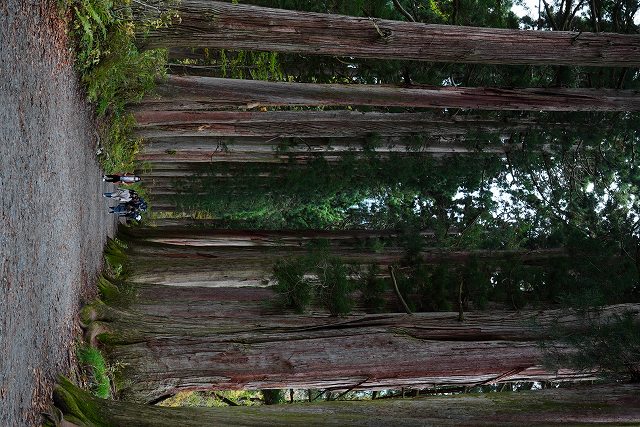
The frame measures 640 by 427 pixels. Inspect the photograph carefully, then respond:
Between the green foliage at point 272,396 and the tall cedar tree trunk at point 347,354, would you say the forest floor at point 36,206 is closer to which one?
the tall cedar tree trunk at point 347,354

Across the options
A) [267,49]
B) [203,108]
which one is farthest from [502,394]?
[203,108]

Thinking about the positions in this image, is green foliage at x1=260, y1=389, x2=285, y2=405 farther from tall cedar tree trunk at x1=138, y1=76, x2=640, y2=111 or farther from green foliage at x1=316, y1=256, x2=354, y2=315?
tall cedar tree trunk at x1=138, y1=76, x2=640, y2=111

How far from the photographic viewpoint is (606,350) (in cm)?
812

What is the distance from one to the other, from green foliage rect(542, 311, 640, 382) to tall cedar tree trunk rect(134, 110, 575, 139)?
7460 mm

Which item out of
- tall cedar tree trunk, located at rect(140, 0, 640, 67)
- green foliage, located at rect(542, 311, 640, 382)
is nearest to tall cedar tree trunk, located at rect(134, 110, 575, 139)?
tall cedar tree trunk, located at rect(140, 0, 640, 67)

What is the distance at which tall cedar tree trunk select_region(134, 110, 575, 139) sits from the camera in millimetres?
15703

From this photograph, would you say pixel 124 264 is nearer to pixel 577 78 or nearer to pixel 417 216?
pixel 417 216

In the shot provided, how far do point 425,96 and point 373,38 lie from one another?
2339mm


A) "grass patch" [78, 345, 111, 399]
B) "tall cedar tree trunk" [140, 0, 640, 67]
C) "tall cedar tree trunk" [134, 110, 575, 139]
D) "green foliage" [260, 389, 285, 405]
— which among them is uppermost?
"tall cedar tree trunk" [140, 0, 640, 67]

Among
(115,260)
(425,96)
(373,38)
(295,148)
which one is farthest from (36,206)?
(295,148)

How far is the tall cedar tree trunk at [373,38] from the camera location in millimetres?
10062

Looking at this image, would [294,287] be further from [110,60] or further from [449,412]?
[110,60]

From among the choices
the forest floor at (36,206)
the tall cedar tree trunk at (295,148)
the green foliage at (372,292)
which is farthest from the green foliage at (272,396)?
the tall cedar tree trunk at (295,148)

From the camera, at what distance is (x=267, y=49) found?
1045 cm
